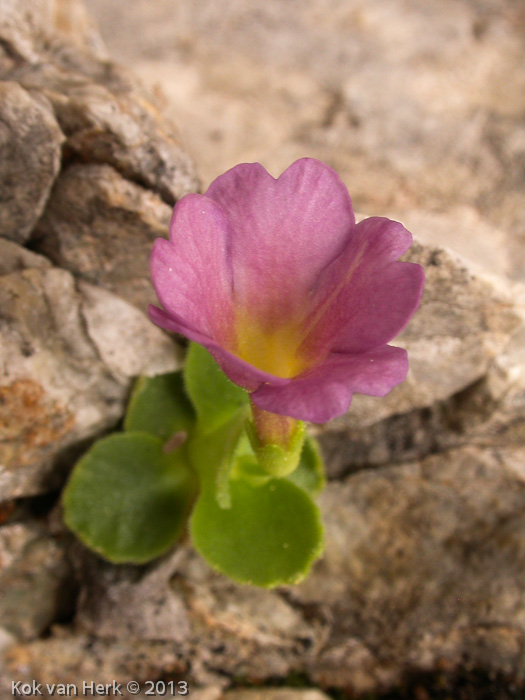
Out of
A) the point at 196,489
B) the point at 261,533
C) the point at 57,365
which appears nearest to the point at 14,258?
the point at 57,365

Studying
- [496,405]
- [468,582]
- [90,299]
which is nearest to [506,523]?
[468,582]

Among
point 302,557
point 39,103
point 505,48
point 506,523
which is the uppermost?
point 505,48

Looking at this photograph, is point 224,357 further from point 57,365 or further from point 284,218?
point 57,365

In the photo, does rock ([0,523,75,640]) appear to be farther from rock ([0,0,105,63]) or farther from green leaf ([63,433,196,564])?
rock ([0,0,105,63])

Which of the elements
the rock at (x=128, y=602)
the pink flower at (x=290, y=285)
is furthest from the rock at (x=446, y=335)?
the rock at (x=128, y=602)

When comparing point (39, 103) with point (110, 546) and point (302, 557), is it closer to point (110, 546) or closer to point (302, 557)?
point (110, 546)

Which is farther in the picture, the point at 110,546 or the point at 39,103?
the point at 110,546
